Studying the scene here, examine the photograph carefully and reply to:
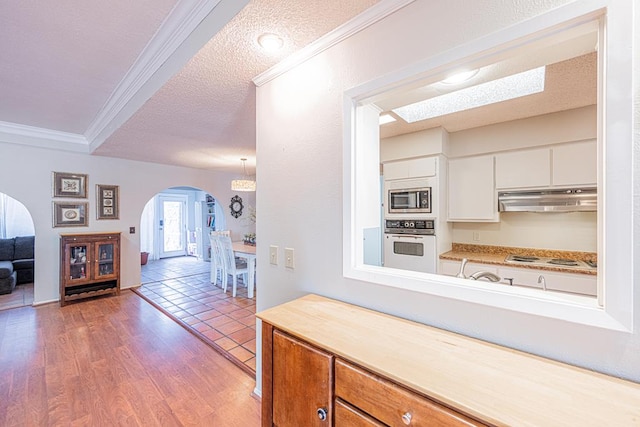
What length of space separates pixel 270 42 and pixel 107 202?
464 cm

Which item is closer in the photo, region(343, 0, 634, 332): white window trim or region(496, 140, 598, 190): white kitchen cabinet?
region(343, 0, 634, 332): white window trim

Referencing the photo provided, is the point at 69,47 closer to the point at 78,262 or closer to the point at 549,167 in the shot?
the point at 78,262

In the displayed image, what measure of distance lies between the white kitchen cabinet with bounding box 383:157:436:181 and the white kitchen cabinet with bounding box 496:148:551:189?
73 centimetres

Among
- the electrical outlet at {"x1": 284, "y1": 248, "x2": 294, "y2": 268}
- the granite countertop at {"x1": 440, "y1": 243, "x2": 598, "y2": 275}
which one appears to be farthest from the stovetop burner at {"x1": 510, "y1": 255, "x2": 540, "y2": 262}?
the electrical outlet at {"x1": 284, "y1": 248, "x2": 294, "y2": 268}

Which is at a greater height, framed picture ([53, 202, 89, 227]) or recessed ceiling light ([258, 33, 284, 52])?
recessed ceiling light ([258, 33, 284, 52])

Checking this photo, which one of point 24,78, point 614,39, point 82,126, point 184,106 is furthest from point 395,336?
point 82,126

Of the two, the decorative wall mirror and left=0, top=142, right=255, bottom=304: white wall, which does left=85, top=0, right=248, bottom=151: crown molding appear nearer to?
left=0, top=142, right=255, bottom=304: white wall

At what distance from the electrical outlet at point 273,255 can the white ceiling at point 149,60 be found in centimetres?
121

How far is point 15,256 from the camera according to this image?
516 centimetres

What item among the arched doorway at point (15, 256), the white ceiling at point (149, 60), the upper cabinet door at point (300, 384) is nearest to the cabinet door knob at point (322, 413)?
the upper cabinet door at point (300, 384)

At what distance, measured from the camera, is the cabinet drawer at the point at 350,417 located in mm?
845

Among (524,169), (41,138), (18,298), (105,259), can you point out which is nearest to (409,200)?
(524,169)

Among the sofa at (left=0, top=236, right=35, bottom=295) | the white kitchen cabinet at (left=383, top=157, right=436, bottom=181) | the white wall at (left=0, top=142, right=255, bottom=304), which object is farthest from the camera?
the sofa at (left=0, top=236, right=35, bottom=295)

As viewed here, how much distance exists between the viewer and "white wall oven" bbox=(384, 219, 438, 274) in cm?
311
